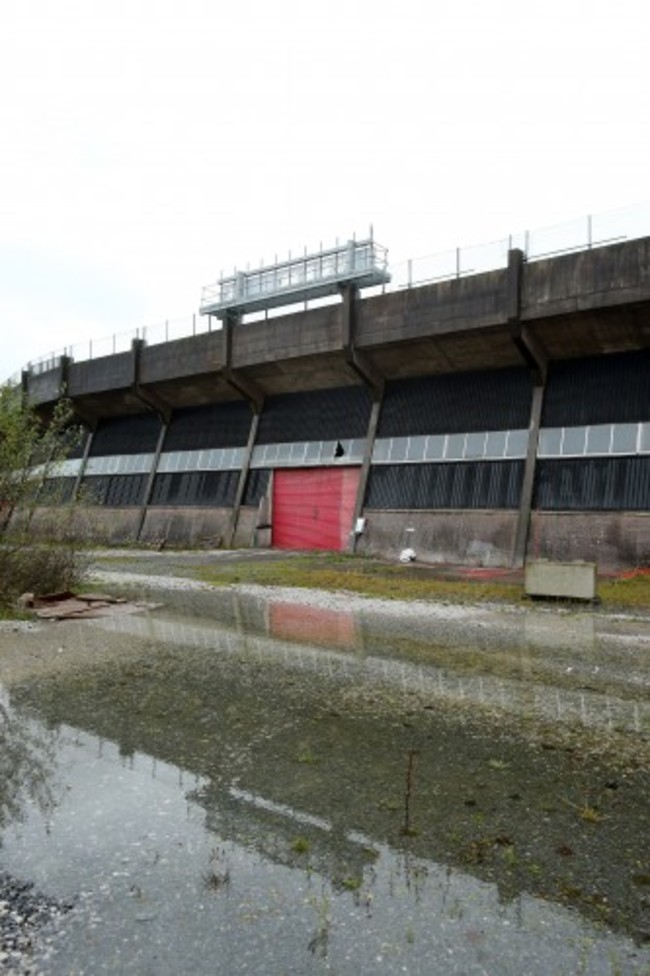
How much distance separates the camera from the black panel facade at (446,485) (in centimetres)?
2267

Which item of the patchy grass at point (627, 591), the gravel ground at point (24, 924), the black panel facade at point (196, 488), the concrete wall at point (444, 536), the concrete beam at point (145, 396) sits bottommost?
the gravel ground at point (24, 924)

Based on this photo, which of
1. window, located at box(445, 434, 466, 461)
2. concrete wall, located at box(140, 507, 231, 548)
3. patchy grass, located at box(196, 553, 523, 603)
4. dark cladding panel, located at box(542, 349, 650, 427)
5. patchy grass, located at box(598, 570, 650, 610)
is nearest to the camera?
patchy grass, located at box(598, 570, 650, 610)

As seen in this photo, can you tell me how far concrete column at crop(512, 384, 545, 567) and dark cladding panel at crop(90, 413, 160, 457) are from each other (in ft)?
66.7

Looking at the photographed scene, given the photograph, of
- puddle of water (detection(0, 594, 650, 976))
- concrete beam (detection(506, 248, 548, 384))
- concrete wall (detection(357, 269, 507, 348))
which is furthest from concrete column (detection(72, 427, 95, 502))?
puddle of water (detection(0, 594, 650, 976))

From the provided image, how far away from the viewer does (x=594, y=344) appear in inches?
858

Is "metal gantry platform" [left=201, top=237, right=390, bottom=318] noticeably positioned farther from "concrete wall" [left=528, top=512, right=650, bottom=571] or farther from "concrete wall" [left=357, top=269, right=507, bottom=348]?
"concrete wall" [left=528, top=512, right=650, bottom=571]

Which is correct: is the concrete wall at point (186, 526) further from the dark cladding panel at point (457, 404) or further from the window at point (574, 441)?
the window at point (574, 441)

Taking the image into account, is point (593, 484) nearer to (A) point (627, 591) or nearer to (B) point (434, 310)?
A: (A) point (627, 591)

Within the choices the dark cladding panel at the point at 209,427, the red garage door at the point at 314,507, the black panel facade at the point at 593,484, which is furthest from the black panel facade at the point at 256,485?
the black panel facade at the point at 593,484

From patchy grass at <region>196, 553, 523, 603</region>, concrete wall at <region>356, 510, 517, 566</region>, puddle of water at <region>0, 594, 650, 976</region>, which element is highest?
concrete wall at <region>356, 510, 517, 566</region>

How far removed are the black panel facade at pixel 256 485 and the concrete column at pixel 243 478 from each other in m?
0.19

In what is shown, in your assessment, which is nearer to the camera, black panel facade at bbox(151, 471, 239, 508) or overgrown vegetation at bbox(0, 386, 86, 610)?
overgrown vegetation at bbox(0, 386, 86, 610)

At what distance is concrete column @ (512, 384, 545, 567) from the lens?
21.5 meters

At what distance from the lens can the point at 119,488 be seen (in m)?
37.0
